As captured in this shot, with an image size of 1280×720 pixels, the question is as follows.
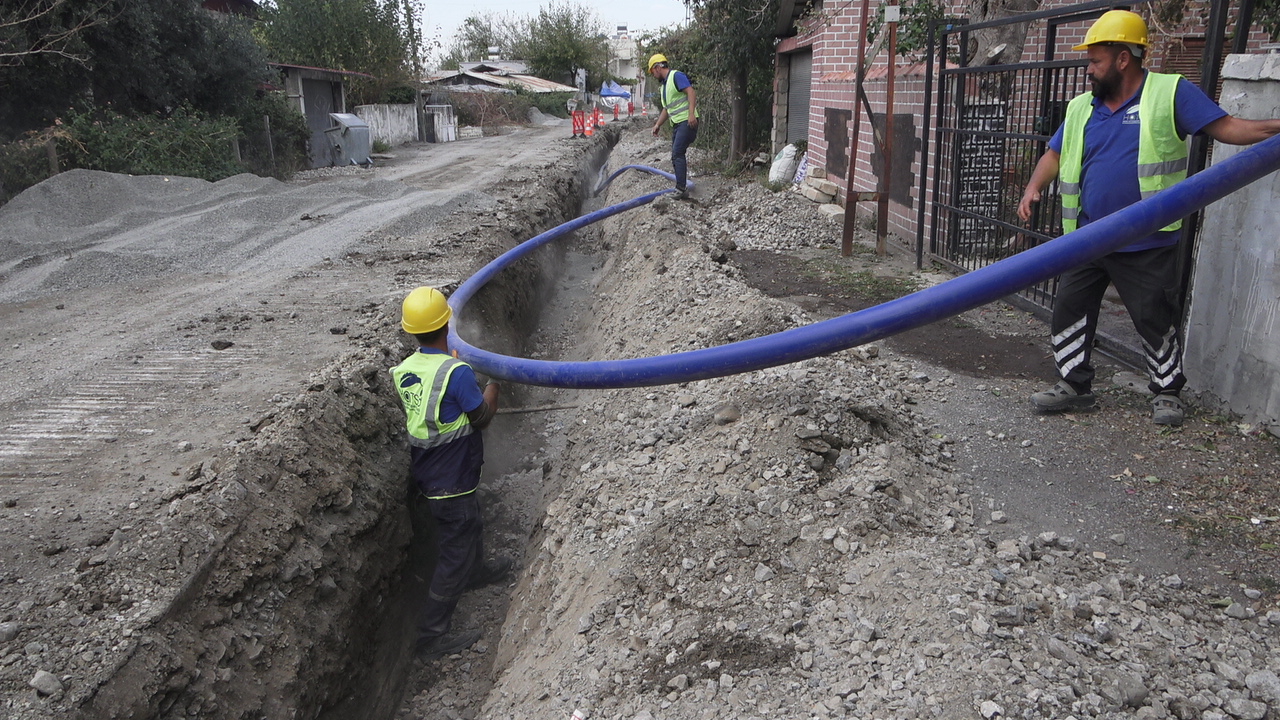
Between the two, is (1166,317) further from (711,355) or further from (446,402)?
(446,402)

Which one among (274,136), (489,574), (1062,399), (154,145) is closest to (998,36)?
(1062,399)

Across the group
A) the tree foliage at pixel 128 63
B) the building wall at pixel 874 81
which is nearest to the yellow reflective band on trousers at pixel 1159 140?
the building wall at pixel 874 81

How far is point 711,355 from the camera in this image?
3557 millimetres

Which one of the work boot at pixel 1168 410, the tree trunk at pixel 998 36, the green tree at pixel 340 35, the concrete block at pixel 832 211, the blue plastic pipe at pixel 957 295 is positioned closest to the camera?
the blue plastic pipe at pixel 957 295

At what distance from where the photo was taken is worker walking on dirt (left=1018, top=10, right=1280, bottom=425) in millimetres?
3588

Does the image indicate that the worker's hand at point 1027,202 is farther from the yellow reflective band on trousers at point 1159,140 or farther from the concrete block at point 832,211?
the concrete block at point 832,211

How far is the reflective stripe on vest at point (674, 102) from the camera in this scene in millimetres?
10922

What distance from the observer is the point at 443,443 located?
4418 millimetres

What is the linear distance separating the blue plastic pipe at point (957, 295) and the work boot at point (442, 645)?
5.72 ft

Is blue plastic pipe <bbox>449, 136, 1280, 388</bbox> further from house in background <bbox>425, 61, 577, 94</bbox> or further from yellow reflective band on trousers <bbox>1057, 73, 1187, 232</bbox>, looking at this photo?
house in background <bbox>425, 61, 577, 94</bbox>

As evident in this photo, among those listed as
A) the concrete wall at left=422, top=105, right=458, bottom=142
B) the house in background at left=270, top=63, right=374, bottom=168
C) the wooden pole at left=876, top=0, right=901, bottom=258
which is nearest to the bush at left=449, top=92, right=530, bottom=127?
the concrete wall at left=422, top=105, right=458, bottom=142

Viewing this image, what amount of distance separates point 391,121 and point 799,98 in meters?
20.0

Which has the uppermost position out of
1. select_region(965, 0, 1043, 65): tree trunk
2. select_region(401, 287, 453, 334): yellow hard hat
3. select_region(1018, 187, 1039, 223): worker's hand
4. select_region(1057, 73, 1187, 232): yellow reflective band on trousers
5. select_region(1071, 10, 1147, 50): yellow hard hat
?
select_region(965, 0, 1043, 65): tree trunk

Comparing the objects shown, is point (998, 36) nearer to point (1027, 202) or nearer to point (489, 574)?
point (1027, 202)
